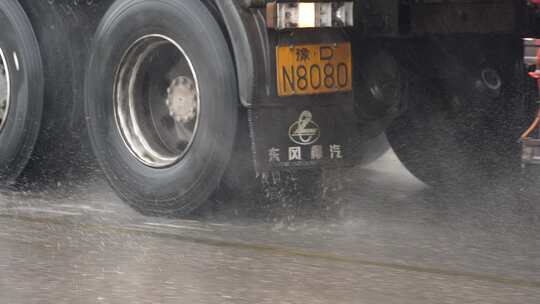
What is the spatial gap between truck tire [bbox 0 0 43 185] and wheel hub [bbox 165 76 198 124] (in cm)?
94

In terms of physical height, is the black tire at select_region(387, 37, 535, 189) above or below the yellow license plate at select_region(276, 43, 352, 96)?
below

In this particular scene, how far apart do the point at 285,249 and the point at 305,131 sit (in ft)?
2.33

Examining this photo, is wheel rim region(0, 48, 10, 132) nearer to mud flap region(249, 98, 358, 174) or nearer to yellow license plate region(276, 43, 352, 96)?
mud flap region(249, 98, 358, 174)

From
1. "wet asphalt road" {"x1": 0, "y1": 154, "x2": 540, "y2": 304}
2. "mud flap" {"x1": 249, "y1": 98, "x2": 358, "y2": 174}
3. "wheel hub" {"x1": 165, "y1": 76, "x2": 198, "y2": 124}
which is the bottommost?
"wet asphalt road" {"x1": 0, "y1": 154, "x2": 540, "y2": 304}

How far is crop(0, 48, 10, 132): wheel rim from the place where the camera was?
796cm

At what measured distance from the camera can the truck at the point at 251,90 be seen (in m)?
6.70

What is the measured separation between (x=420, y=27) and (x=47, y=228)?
2.05 m

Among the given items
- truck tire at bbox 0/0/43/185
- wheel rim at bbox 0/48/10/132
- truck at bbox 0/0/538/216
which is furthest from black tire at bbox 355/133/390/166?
wheel rim at bbox 0/48/10/132

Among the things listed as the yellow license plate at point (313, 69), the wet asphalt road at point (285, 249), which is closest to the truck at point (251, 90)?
the yellow license plate at point (313, 69)

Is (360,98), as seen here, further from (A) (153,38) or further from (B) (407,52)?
(A) (153,38)

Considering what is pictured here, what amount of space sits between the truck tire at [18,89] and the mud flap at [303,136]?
1650 millimetres

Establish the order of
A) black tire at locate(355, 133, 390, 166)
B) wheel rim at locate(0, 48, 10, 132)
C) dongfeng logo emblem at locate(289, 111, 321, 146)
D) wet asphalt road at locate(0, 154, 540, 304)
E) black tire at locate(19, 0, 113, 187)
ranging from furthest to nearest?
black tire at locate(355, 133, 390, 166) → wheel rim at locate(0, 48, 10, 132) → black tire at locate(19, 0, 113, 187) → dongfeng logo emblem at locate(289, 111, 321, 146) → wet asphalt road at locate(0, 154, 540, 304)

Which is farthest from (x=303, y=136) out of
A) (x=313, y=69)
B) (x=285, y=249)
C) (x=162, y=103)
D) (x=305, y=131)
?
(x=162, y=103)

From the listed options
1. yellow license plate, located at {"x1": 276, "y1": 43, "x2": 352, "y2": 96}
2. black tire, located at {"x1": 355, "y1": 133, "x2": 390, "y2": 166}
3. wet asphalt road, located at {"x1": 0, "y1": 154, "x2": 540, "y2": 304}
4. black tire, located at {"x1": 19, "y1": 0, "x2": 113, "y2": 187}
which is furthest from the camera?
black tire, located at {"x1": 355, "y1": 133, "x2": 390, "y2": 166}
